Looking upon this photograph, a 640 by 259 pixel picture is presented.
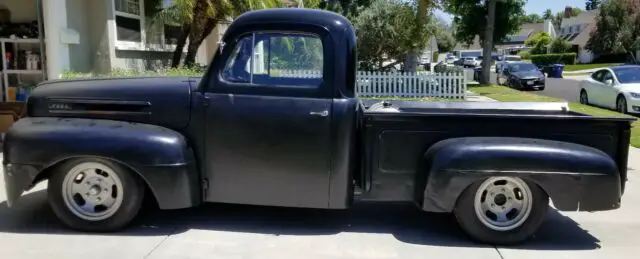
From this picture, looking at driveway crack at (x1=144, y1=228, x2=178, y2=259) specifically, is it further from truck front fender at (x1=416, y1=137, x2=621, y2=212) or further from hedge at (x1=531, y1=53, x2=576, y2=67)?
hedge at (x1=531, y1=53, x2=576, y2=67)

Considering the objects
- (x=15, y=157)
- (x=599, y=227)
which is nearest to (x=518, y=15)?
(x=599, y=227)

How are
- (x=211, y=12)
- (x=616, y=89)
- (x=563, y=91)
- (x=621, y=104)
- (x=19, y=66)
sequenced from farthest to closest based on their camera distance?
(x=563, y=91)
(x=616, y=89)
(x=621, y=104)
(x=211, y=12)
(x=19, y=66)

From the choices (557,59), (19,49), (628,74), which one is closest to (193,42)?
(19,49)

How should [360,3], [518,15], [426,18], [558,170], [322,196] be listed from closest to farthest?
[558,170] < [322,196] < [426,18] < [518,15] < [360,3]

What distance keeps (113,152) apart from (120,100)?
560mm

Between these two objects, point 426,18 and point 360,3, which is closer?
point 426,18

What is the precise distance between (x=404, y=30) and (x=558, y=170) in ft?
53.0

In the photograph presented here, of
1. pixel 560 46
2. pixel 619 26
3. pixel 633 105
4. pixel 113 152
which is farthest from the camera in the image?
pixel 560 46

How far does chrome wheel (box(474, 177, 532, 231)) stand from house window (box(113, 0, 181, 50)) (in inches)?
354

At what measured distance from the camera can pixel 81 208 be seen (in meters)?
5.02

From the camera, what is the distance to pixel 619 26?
50.6 m

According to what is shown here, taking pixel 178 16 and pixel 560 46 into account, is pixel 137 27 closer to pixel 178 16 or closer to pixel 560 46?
pixel 178 16

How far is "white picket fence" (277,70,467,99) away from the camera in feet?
62.3

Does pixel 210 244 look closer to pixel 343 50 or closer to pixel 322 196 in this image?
pixel 322 196
